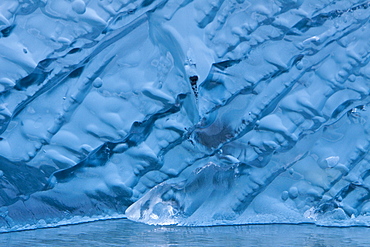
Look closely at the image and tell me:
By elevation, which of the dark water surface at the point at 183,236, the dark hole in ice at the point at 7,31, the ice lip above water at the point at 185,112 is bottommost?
the dark water surface at the point at 183,236

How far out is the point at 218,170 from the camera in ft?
2.40

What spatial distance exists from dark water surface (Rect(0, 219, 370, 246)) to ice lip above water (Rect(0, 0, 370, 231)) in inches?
1.5

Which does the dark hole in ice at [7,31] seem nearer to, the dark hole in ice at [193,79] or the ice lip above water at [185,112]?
the ice lip above water at [185,112]

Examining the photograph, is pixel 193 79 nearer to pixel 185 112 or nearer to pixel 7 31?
pixel 185 112

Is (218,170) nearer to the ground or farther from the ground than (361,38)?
nearer to the ground

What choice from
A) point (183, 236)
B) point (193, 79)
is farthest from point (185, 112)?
point (183, 236)

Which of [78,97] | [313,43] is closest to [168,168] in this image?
[78,97]

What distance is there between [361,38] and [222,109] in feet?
0.75

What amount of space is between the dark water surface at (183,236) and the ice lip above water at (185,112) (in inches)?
1.5

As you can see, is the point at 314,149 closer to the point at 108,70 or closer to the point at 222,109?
the point at 222,109

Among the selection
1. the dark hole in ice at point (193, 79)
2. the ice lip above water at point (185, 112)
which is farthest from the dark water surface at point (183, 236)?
the dark hole in ice at point (193, 79)

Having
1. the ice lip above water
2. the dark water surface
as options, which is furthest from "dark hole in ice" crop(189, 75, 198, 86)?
the dark water surface

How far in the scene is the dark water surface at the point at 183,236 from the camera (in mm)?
583

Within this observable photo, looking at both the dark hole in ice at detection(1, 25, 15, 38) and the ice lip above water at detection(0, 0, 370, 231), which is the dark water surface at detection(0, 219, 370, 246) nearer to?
the ice lip above water at detection(0, 0, 370, 231)
